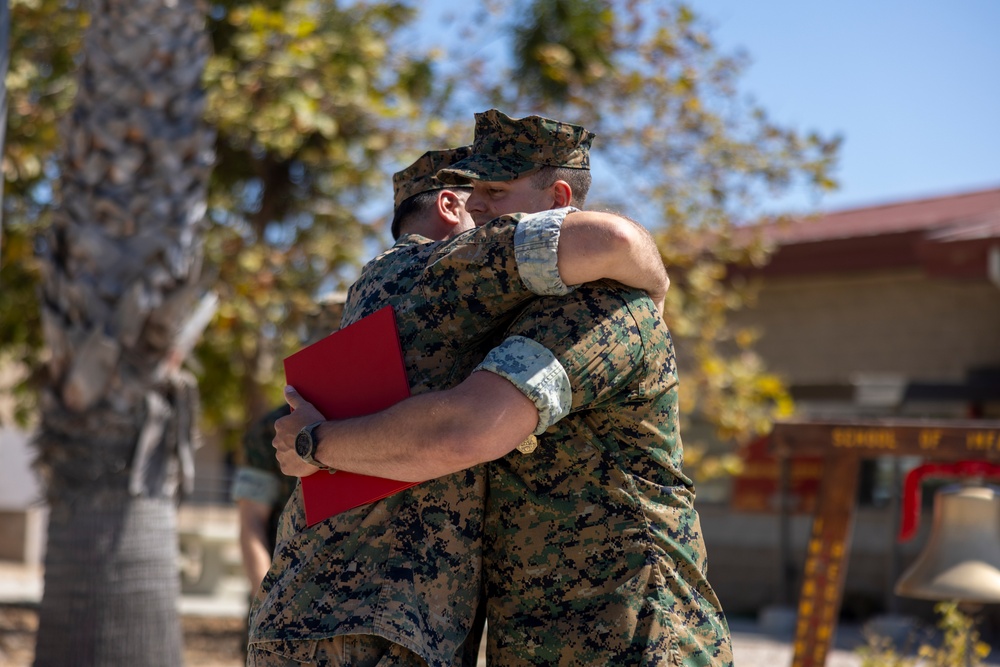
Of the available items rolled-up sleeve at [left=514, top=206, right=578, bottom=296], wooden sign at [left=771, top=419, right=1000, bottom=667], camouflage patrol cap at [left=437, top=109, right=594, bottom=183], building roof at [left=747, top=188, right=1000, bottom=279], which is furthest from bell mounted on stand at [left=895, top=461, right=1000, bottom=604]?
building roof at [left=747, top=188, right=1000, bottom=279]

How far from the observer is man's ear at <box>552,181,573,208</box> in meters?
2.62

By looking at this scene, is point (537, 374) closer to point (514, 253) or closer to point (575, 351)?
point (575, 351)

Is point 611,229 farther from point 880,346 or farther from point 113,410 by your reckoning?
point 880,346

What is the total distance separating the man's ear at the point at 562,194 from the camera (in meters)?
2.62

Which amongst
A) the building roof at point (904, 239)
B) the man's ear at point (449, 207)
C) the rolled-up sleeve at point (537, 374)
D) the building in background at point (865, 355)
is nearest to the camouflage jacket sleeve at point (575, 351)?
the rolled-up sleeve at point (537, 374)

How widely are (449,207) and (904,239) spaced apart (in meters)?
10.3

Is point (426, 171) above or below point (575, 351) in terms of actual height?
above

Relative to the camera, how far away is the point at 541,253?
7.38ft

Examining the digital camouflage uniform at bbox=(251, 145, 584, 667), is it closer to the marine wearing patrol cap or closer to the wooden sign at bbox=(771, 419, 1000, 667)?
the marine wearing patrol cap

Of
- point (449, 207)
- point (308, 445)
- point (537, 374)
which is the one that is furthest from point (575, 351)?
point (449, 207)

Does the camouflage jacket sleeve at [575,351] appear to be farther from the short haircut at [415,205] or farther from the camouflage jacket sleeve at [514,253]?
the short haircut at [415,205]

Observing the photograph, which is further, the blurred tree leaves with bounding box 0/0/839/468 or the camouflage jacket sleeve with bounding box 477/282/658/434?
the blurred tree leaves with bounding box 0/0/839/468

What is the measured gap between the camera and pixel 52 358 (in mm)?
5465

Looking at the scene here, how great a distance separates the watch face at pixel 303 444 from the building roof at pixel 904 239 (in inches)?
313
